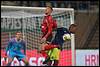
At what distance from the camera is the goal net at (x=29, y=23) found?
5.99 m

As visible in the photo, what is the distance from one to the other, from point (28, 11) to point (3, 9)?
1.25 ft

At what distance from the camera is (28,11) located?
6.19 meters

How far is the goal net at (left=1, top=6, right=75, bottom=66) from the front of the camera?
5.99m

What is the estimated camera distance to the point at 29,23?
7.14 meters

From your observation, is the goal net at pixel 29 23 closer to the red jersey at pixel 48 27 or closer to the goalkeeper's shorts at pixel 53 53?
the goalkeeper's shorts at pixel 53 53

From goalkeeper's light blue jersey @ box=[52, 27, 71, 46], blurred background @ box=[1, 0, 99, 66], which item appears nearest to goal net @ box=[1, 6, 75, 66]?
goalkeeper's light blue jersey @ box=[52, 27, 71, 46]

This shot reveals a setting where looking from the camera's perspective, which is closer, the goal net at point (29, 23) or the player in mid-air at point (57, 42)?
the player in mid-air at point (57, 42)

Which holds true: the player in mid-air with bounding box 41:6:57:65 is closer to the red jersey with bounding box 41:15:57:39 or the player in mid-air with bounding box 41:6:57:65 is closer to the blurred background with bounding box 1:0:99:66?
the red jersey with bounding box 41:15:57:39

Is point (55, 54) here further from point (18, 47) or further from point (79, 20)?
point (79, 20)

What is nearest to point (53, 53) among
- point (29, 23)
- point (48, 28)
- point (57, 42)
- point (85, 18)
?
point (57, 42)

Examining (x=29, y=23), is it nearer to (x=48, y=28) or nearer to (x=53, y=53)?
(x=53, y=53)

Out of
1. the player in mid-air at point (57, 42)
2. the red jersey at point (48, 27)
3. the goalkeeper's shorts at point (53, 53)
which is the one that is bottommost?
the goalkeeper's shorts at point (53, 53)

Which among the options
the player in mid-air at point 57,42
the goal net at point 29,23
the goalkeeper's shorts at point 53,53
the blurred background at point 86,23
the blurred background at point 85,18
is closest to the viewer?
the player in mid-air at point 57,42

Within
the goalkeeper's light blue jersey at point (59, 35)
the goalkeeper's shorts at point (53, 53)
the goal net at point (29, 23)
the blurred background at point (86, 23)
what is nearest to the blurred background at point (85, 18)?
the blurred background at point (86, 23)
